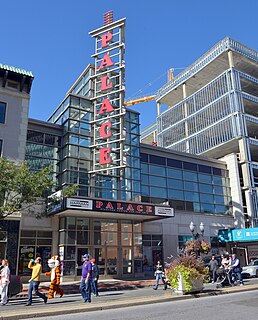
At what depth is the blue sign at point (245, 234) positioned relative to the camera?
29239 millimetres

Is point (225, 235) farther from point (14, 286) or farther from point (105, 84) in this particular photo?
point (14, 286)

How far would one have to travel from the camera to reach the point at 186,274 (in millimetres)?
13211

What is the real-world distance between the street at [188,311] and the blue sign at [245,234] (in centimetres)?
1866

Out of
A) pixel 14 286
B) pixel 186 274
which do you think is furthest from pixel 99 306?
pixel 14 286

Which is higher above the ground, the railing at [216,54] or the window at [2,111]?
the railing at [216,54]

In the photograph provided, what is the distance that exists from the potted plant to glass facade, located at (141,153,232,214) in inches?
596

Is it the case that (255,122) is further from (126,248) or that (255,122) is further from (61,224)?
(61,224)

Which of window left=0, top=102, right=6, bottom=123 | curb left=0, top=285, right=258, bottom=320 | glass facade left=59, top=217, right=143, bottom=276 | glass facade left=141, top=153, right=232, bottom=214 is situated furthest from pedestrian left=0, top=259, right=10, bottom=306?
glass facade left=141, top=153, right=232, bottom=214

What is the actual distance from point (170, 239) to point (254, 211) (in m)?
11.3

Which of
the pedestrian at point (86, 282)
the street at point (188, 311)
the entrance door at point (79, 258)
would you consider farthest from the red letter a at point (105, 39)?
Answer: the street at point (188, 311)

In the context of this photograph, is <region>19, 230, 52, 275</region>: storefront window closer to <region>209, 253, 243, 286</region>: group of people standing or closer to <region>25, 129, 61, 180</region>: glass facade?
<region>25, 129, 61, 180</region>: glass facade

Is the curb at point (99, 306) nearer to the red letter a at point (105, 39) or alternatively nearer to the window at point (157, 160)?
the window at point (157, 160)

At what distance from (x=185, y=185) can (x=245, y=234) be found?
6993mm

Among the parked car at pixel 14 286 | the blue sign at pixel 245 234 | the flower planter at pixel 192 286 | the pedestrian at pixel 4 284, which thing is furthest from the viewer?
the blue sign at pixel 245 234
